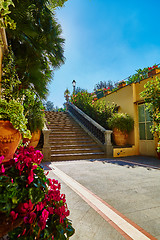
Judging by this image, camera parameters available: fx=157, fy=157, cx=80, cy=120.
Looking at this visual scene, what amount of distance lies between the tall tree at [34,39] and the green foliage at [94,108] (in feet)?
17.7

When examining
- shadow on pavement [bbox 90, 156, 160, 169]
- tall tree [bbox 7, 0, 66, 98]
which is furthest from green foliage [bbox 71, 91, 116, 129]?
tall tree [bbox 7, 0, 66, 98]

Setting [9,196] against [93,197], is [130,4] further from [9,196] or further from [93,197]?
[9,196]

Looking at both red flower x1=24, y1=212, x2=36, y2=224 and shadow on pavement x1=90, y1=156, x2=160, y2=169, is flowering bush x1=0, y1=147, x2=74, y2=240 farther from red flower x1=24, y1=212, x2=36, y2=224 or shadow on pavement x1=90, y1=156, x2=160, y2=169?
shadow on pavement x1=90, y1=156, x2=160, y2=169

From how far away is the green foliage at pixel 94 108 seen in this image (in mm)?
10516

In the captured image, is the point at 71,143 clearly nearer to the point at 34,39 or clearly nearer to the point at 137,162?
the point at 137,162

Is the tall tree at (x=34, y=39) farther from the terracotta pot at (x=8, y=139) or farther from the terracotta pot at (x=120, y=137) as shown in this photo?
the terracotta pot at (x=120, y=137)

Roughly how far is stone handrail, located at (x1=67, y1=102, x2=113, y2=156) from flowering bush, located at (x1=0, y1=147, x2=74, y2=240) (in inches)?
287

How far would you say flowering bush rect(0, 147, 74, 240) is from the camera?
3.46 feet

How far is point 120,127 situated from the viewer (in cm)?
916

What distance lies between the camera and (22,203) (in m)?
1.14

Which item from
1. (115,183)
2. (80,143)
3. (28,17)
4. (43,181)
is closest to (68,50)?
(28,17)

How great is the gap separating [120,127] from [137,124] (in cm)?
137

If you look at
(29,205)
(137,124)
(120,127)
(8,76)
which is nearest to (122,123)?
(120,127)

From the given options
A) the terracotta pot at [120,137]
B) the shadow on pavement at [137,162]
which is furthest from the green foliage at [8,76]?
the terracotta pot at [120,137]
